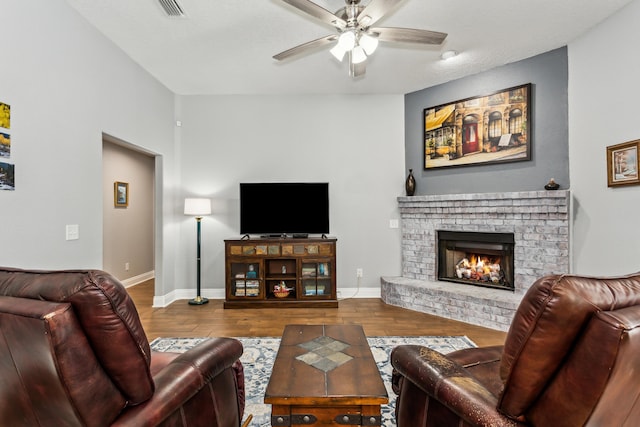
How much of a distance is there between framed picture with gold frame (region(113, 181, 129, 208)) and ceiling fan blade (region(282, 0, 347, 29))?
451 cm

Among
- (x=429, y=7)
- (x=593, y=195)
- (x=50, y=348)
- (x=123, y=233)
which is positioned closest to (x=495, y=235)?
(x=593, y=195)

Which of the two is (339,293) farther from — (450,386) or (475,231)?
(450,386)

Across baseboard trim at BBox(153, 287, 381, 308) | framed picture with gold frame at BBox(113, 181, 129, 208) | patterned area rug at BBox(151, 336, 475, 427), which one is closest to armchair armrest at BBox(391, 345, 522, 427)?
patterned area rug at BBox(151, 336, 475, 427)

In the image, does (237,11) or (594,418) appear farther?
(237,11)

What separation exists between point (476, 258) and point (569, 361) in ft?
11.3

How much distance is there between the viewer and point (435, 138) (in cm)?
432

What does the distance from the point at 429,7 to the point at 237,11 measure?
1622mm

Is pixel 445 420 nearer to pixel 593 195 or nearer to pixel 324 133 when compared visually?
pixel 593 195

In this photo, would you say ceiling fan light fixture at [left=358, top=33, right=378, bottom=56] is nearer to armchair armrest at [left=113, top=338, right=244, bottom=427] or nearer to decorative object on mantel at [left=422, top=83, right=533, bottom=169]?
armchair armrest at [left=113, top=338, right=244, bottom=427]

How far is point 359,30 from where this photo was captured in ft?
7.30

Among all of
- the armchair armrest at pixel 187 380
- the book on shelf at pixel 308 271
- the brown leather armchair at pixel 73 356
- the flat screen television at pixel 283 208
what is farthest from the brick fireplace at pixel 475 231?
the brown leather armchair at pixel 73 356

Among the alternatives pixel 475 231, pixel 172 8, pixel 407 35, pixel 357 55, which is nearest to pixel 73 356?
pixel 357 55

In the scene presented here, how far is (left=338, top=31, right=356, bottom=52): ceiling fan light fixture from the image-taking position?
2.10 metres

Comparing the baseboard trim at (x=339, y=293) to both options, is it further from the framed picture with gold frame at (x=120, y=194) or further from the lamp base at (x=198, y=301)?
the framed picture with gold frame at (x=120, y=194)
